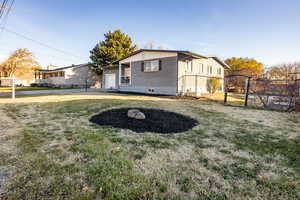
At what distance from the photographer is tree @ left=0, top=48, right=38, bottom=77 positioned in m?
31.6

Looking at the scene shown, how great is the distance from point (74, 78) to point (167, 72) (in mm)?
19508

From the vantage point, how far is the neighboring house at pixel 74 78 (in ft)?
79.8

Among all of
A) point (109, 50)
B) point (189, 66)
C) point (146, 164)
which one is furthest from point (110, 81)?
point (146, 164)

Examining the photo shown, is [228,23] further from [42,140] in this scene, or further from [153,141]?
[42,140]

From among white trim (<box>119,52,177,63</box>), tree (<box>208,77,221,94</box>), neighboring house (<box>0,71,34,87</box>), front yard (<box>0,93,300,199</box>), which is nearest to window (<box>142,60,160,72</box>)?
white trim (<box>119,52,177,63</box>)

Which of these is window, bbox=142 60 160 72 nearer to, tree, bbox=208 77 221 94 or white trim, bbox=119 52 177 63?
white trim, bbox=119 52 177 63

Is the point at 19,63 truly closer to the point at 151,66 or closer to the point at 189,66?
the point at 151,66

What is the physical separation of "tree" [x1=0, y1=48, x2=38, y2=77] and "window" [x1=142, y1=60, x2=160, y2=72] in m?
33.0

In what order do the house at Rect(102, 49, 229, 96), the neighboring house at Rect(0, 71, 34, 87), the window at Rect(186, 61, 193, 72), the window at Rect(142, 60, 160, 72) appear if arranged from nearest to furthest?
1. the house at Rect(102, 49, 229, 96)
2. the window at Rect(186, 61, 193, 72)
3. the window at Rect(142, 60, 160, 72)
4. the neighboring house at Rect(0, 71, 34, 87)

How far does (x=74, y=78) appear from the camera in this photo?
2516 centimetres

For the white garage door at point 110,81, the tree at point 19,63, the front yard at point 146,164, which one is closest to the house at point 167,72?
the white garage door at point 110,81

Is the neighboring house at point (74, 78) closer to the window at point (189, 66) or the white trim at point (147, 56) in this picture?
the white trim at point (147, 56)

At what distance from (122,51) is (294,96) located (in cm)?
2361

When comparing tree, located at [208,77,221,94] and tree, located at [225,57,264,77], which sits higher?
tree, located at [225,57,264,77]
